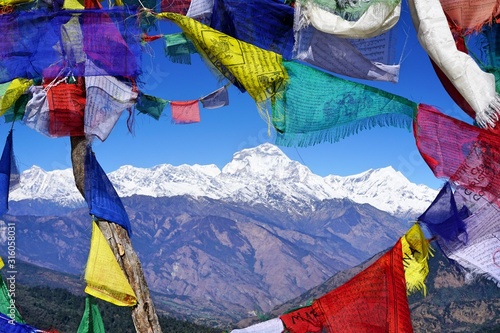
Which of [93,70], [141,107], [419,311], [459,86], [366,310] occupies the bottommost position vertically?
[419,311]

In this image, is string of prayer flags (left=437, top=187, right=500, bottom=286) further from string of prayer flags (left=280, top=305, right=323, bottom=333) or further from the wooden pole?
the wooden pole

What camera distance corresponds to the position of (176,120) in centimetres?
913

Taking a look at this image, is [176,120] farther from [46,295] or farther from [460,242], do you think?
[46,295]

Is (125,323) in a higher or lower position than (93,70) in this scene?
lower

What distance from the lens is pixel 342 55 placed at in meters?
5.48

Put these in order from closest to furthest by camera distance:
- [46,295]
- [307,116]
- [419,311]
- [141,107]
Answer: [307,116]
[141,107]
[46,295]
[419,311]

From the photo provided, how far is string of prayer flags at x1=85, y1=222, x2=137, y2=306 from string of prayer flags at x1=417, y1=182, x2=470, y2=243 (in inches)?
118

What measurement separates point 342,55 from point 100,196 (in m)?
2.97

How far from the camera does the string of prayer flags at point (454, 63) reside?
15.0ft

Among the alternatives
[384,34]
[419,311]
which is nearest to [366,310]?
[384,34]

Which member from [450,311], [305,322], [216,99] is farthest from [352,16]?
[450,311]

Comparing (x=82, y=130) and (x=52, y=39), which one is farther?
(x=82, y=130)

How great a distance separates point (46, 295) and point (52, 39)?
104m

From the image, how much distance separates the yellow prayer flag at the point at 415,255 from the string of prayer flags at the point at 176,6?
3.32 metres
